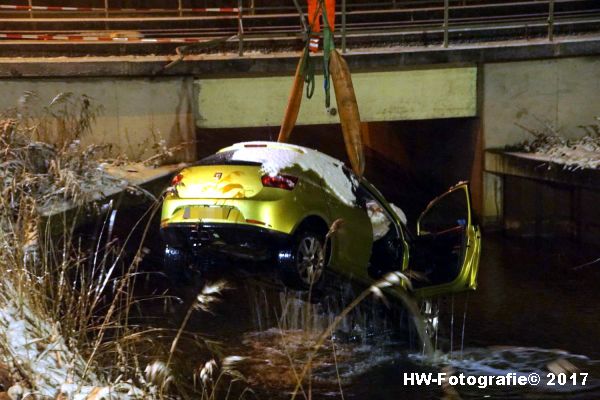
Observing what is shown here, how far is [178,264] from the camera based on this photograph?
739 cm

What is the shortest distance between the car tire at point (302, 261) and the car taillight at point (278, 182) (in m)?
0.41

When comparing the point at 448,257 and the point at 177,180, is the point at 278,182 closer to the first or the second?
the point at 177,180

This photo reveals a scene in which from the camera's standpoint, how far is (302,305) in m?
7.84

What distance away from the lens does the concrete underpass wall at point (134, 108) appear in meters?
13.2

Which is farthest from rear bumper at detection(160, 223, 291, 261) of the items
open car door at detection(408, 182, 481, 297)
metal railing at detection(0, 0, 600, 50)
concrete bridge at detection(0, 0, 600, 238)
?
metal railing at detection(0, 0, 600, 50)

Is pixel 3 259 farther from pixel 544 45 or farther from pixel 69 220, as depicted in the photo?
pixel 544 45

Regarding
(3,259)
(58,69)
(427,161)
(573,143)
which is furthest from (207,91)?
(3,259)

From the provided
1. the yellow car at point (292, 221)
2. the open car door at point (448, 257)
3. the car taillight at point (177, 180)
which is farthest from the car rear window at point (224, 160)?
the open car door at point (448, 257)

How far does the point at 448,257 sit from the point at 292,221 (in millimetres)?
2065

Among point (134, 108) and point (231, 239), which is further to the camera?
point (134, 108)

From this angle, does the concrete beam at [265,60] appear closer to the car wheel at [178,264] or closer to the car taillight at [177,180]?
the car taillight at [177,180]

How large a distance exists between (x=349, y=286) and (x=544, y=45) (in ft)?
27.2

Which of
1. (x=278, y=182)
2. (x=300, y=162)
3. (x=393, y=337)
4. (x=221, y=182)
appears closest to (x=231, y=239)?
(x=221, y=182)

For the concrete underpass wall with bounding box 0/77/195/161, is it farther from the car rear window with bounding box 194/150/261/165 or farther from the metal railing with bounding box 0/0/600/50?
the car rear window with bounding box 194/150/261/165
